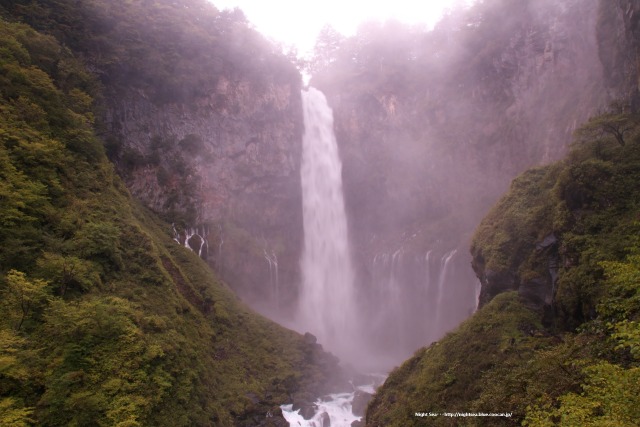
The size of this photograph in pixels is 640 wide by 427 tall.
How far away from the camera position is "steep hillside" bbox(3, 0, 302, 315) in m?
27.6

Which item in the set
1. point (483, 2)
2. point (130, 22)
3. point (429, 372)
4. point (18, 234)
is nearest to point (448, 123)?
point (483, 2)

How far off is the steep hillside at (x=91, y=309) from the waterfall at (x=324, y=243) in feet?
39.6

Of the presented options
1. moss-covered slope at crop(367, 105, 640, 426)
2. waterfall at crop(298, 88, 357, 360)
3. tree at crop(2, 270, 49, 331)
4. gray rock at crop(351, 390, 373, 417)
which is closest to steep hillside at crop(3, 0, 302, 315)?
waterfall at crop(298, 88, 357, 360)

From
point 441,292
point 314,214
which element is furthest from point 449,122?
point 441,292

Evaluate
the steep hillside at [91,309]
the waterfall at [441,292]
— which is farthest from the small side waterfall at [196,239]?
the waterfall at [441,292]

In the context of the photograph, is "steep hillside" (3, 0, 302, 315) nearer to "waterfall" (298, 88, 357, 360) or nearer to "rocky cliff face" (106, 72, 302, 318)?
"rocky cliff face" (106, 72, 302, 318)

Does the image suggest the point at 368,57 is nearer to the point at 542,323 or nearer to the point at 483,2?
the point at 483,2

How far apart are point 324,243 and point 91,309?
88.3 feet

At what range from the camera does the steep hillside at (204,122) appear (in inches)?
1086

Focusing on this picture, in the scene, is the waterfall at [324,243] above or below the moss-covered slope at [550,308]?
above

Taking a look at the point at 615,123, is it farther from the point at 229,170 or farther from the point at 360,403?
the point at 229,170

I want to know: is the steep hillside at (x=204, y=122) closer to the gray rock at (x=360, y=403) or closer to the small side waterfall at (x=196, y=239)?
the small side waterfall at (x=196, y=239)

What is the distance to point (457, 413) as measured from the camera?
10.4 metres

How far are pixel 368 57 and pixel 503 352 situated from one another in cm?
3946
